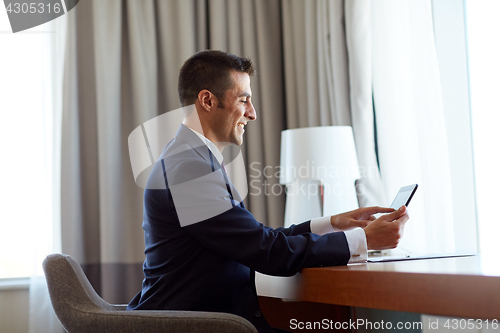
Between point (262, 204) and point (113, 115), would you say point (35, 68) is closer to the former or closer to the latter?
point (113, 115)

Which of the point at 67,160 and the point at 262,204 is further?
the point at 262,204

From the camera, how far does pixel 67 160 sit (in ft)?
8.77

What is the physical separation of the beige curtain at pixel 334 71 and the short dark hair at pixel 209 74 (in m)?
0.86

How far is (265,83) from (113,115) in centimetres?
96

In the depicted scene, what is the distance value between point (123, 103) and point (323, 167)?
136 cm

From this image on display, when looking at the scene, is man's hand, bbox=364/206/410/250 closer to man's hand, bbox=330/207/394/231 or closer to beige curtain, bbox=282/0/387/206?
man's hand, bbox=330/207/394/231

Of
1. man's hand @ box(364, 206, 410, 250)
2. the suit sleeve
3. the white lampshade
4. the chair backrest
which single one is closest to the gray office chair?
the chair backrest

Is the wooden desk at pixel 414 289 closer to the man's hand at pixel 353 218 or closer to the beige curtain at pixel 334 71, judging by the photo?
the man's hand at pixel 353 218

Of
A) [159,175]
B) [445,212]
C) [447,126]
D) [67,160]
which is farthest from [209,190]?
[67,160]

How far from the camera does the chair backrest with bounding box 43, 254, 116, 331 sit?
1031 mm

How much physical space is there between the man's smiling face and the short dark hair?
18 millimetres

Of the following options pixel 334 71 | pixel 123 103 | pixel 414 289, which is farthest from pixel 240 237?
pixel 123 103

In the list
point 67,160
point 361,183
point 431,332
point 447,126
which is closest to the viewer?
point 431,332

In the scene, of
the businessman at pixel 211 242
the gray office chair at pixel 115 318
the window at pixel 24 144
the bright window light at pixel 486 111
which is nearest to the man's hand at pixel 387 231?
the businessman at pixel 211 242
